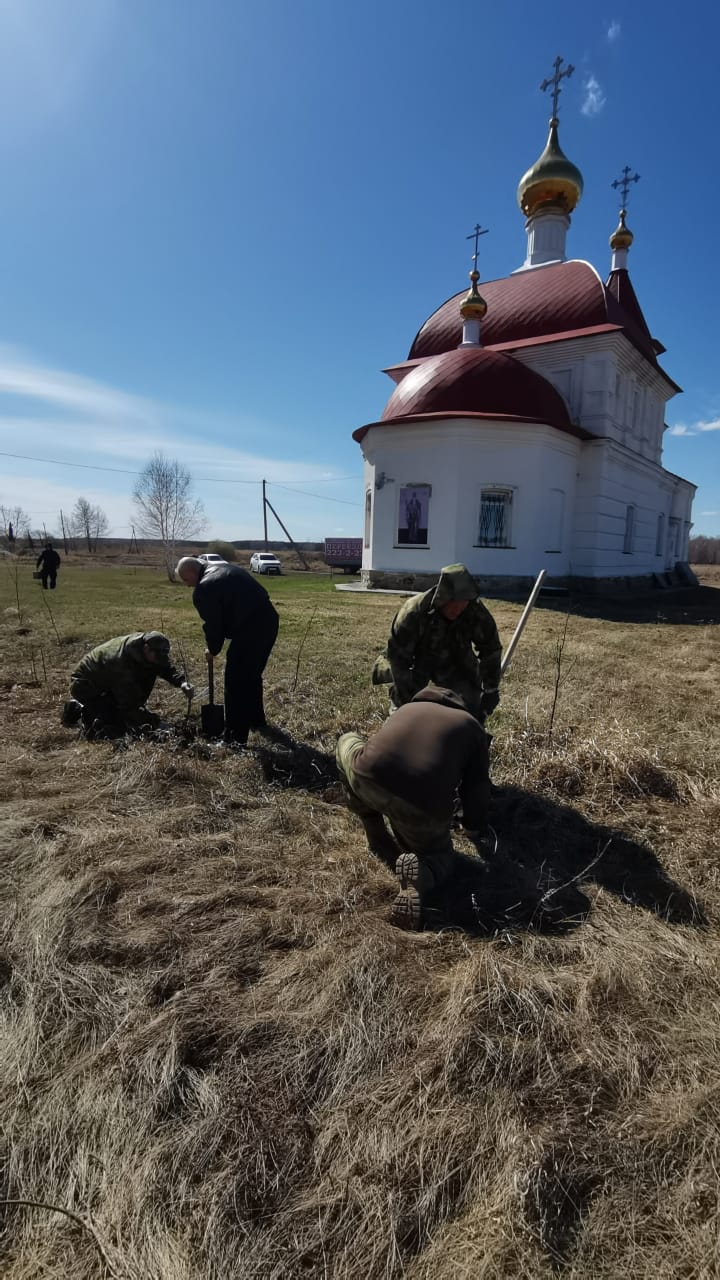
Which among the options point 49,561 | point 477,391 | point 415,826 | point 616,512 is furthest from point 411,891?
point 616,512

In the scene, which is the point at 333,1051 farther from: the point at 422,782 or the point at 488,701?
the point at 488,701

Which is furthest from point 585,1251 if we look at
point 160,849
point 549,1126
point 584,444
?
point 584,444

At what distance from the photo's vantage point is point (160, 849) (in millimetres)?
2953

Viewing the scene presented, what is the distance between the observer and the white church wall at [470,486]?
15.2 meters

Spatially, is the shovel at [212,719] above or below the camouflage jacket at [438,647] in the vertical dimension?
below

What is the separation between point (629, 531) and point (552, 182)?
38.1 feet

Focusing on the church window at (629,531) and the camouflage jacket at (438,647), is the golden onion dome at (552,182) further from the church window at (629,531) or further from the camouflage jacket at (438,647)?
the camouflage jacket at (438,647)

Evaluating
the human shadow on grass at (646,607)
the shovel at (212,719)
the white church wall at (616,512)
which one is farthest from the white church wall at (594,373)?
the shovel at (212,719)

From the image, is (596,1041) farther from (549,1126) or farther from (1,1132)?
(1,1132)

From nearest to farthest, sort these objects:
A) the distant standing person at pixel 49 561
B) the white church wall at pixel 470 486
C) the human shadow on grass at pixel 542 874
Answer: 1. the human shadow on grass at pixel 542 874
2. the white church wall at pixel 470 486
3. the distant standing person at pixel 49 561

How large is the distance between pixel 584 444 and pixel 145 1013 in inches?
724

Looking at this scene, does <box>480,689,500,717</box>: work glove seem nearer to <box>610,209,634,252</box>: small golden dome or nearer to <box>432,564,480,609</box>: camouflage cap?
<box>432,564,480,609</box>: camouflage cap

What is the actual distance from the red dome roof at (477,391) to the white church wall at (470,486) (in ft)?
1.76

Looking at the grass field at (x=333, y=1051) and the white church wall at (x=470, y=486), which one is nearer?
the grass field at (x=333, y=1051)
